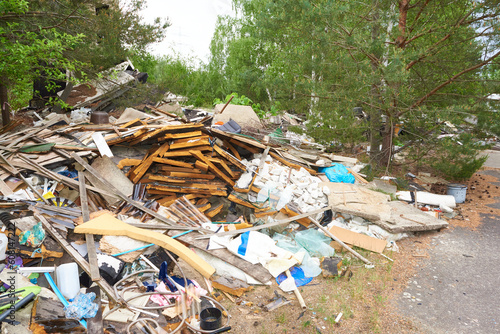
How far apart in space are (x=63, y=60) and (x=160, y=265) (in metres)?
4.25

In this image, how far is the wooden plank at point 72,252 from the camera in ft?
13.4

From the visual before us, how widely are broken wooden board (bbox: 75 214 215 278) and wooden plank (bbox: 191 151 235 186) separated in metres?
2.24

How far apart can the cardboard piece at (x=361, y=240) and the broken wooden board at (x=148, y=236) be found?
8.38 ft

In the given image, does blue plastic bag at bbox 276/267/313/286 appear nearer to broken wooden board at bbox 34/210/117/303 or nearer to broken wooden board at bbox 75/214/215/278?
broken wooden board at bbox 75/214/215/278

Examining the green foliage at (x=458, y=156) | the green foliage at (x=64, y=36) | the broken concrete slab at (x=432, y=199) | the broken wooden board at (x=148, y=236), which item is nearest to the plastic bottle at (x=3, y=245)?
the broken wooden board at (x=148, y=236)

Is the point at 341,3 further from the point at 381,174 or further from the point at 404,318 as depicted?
the point at 404,318

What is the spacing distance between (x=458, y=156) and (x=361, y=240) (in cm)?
467

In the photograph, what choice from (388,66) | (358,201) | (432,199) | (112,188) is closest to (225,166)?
(112,188)

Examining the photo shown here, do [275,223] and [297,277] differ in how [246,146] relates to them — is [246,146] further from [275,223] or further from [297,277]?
[297,277]

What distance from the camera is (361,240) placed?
5863 millimetres

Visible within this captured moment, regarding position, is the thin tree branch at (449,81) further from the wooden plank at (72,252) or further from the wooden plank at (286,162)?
the wooden plank at (72,252)

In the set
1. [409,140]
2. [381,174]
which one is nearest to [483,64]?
[409,140]

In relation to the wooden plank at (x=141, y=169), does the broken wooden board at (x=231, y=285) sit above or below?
below

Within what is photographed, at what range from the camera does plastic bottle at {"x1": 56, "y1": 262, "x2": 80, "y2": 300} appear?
13.2ft
